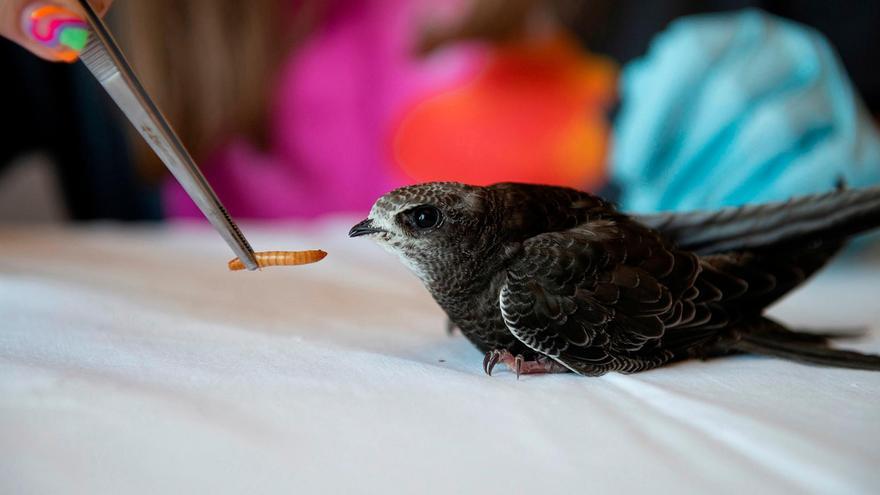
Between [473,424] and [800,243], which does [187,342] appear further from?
[800,243]

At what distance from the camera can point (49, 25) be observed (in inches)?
27.0

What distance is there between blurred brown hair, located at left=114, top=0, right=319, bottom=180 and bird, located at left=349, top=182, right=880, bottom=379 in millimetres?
1536

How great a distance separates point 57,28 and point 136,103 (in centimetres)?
12

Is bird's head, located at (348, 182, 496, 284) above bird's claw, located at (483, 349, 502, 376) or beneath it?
above

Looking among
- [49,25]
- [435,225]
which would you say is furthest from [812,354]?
[49,25]

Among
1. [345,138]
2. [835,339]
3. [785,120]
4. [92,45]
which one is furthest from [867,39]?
[92,45]

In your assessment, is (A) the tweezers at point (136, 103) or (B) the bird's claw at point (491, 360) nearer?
(A) the tweezers at point (136, 103)

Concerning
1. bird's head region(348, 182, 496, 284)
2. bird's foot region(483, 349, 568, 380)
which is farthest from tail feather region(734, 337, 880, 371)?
bird's head region(348, 182, 496, 284)

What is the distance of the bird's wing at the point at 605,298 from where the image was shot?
2.56 feet

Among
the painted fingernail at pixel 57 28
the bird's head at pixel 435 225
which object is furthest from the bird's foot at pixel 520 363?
the painted fingernail at pixel 57 28

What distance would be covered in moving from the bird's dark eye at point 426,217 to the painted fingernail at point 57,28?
1.21 feet

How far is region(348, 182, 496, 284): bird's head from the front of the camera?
31.5 inches

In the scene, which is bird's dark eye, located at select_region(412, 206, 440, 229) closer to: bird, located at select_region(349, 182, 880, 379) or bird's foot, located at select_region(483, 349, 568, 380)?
bird, located at select_region(349, 182, 880, 379)

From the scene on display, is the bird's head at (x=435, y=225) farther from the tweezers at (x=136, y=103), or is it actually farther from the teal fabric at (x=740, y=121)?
the teal fabric at (x=740, y=121)
